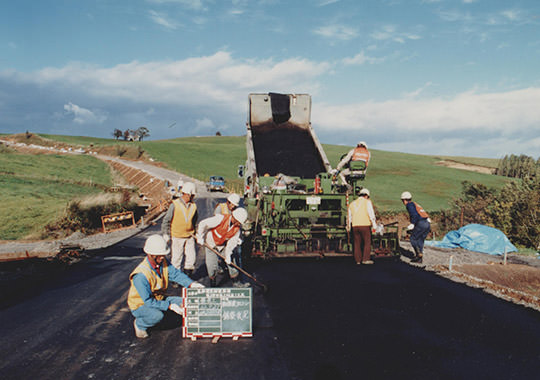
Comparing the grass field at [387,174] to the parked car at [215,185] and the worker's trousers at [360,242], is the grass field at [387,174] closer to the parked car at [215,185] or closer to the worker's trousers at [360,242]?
the parked car at [215,185]

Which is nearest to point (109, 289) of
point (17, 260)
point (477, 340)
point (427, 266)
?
point (17, 260)

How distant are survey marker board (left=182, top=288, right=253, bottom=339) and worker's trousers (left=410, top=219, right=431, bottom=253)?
19.9ft

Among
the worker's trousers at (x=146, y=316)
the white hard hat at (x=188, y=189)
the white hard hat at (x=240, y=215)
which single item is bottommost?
the worker's trousers at (x=146, y=316)

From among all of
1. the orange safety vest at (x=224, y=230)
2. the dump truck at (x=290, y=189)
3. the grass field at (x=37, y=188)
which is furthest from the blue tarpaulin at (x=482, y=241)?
the grass field at (x=37, y=188)

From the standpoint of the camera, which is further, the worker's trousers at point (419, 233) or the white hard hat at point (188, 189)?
the worker's trousers at point (419, 233)

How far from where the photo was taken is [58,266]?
8.73 meters

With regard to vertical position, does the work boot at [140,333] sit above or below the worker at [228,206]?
below

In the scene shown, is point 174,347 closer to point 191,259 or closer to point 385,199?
point 191,259

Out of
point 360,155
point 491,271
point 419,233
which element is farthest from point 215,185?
point 491,271

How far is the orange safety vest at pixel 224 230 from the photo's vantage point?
6359 millimetres

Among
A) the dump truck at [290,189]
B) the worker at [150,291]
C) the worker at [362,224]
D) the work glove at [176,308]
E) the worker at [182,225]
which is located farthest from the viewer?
the dump truck at [290,189]

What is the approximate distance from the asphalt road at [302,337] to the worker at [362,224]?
1.35 m

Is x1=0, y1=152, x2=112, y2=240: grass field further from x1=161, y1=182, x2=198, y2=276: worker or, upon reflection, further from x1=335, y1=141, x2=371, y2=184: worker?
x1=335, y1=141, x2=371, y2=184: worker

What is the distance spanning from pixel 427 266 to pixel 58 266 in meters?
9.19
